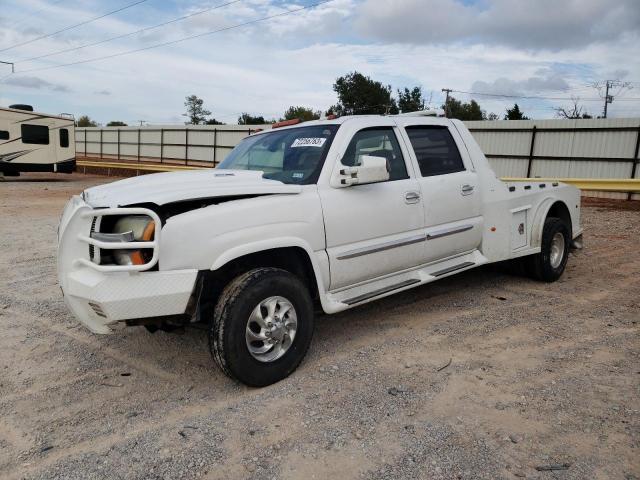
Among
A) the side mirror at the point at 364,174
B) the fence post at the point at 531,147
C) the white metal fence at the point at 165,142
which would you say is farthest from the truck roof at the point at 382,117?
the white metal fence at the point at 165,142

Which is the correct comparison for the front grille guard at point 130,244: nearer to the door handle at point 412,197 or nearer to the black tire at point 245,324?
the black tire at point 245,324

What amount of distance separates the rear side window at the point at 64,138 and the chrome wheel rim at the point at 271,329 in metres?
21.4

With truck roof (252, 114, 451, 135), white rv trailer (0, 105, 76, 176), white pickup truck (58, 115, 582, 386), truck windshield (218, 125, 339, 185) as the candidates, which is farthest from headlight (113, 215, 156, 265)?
white rv trailer (0, 105, 76, 176)

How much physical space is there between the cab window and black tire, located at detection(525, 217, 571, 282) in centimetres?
232

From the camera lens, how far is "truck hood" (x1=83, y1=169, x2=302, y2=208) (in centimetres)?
313

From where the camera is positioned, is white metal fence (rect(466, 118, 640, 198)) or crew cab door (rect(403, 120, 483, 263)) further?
white metal fence (rect(466, 118, 640, 198))

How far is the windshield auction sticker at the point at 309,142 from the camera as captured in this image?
161 inches

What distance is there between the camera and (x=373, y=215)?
4.04m

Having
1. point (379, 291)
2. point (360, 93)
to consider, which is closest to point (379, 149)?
point (379, 291)

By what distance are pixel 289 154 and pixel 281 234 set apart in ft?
3.27

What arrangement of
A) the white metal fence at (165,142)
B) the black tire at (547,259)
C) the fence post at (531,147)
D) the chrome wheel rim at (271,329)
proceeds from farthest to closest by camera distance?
the white metal fence at (165,142) → the fence post at (531,147) → the black tire at (547,259) → the chrome wheel rim at (271,329)

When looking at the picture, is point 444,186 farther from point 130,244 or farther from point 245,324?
point 130,244

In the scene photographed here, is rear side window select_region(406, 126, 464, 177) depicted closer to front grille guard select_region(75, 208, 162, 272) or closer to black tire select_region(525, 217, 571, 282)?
black tire select_region(525, 217, 571, 282)

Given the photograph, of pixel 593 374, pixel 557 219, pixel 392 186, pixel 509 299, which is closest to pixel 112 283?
pixel 392 186
